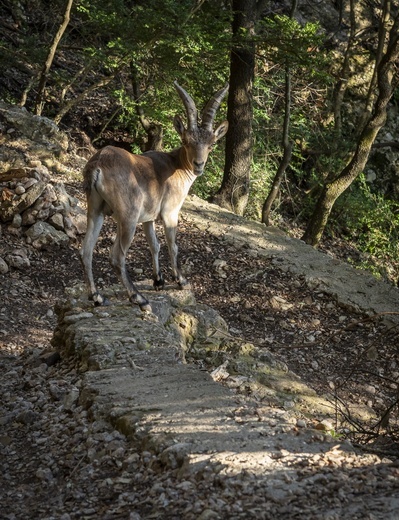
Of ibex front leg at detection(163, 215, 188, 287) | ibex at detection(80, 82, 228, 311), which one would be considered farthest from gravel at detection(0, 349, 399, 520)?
ibex front leg at detection(163, 215, 188, 287)

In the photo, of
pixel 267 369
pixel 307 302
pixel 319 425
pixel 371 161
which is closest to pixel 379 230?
pixel 371 161

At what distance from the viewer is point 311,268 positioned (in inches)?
485

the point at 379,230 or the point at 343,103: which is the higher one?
the point at 343,103

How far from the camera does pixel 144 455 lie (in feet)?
15.9

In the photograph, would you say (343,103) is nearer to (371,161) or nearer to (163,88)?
(371,161)

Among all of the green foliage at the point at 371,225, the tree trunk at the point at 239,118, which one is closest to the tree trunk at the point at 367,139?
the tree trunk at the point at 239,118

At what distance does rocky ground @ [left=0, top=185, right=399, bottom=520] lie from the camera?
4129mm

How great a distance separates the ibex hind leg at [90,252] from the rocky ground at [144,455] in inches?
33.5

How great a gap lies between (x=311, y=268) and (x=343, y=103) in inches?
410

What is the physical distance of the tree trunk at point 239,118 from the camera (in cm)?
1435

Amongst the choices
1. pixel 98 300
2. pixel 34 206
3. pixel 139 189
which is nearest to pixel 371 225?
pixel 34 206

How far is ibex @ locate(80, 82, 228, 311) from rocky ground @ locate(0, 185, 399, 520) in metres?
1.26

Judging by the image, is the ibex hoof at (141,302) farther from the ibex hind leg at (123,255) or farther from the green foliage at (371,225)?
the green foliage at (371,225)

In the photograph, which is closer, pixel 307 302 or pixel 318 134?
pixel 307 302
